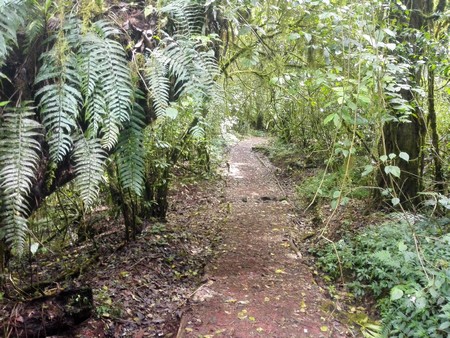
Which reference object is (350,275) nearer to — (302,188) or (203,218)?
(203,218)

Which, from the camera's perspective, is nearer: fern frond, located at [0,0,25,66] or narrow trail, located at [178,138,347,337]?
fern frond, located at [0,0,25,66]

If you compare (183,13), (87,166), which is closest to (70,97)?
(87,166)

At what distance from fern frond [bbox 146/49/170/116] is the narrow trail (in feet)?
7.27

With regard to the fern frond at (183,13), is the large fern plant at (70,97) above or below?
below

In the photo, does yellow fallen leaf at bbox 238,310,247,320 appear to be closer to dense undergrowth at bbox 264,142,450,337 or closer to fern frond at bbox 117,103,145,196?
dense undergrowth at bbox 264,142,450,337

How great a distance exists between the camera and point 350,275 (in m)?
4.65

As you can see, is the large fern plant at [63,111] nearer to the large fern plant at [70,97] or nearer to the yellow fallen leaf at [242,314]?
the large fern plant at [70,97]

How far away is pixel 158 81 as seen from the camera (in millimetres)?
2547

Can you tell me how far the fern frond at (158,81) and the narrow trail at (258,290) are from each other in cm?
222

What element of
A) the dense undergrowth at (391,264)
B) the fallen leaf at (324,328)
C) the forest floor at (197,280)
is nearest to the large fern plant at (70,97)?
the forest floor at (197,280)

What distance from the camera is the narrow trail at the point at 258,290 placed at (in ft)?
11.8

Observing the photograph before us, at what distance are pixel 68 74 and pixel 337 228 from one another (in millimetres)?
4826

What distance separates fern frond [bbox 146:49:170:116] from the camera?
253 centimetres

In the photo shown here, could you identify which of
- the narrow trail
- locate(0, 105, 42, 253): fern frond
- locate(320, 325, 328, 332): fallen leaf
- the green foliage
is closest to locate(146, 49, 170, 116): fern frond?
locate(0, 105, 42, 253): fern frond
